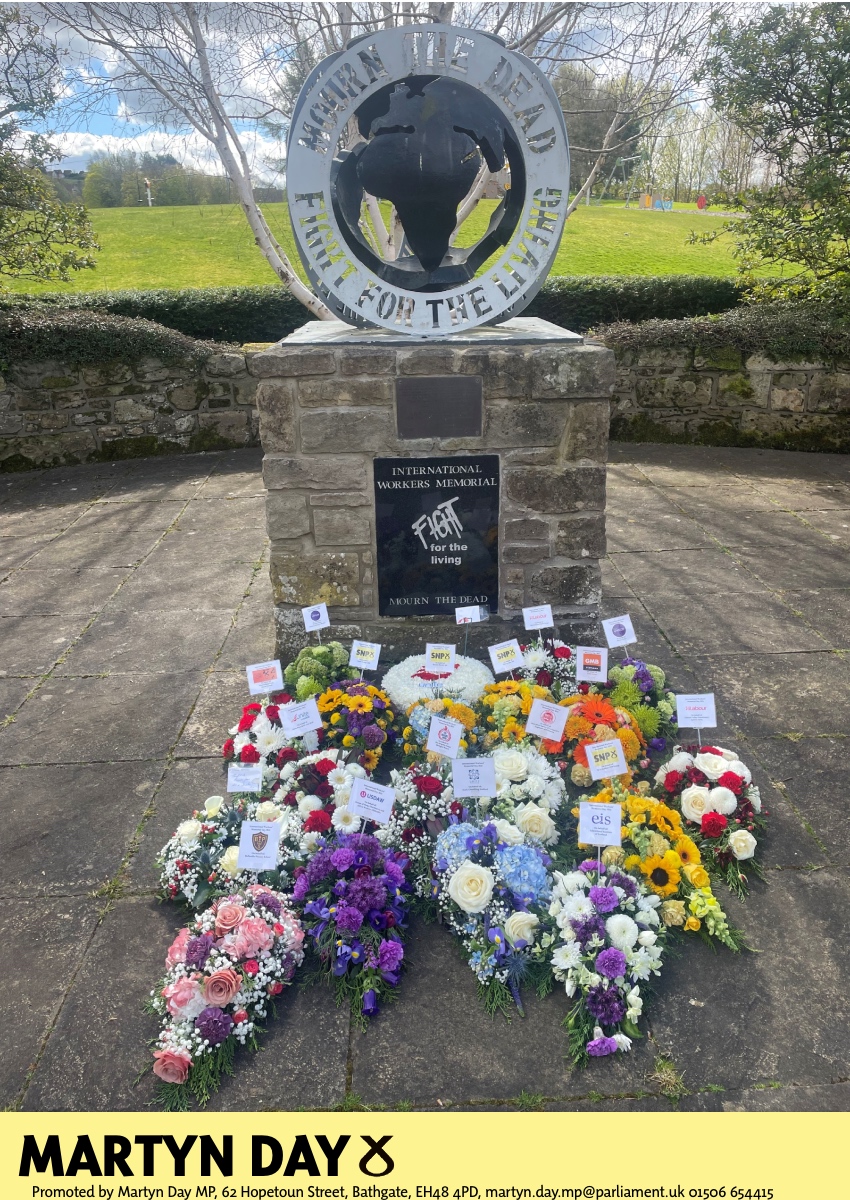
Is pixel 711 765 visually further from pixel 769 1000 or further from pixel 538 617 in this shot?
pixel 538 617

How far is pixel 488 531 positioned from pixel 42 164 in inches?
314

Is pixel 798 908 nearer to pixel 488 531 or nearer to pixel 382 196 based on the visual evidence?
pixel 488 531

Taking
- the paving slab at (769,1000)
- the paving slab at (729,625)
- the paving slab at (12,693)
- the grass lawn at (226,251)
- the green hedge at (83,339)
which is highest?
the grass lawn at (226,251)

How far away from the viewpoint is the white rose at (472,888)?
103 inches

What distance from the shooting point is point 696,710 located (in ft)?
10.6

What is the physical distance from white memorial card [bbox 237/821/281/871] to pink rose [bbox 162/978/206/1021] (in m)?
0.43

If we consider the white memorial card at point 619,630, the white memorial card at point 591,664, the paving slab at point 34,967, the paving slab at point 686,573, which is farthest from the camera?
the paving slab at point 686,573

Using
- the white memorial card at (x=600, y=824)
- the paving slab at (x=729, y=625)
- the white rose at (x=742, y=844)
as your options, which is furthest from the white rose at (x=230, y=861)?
the paving slab at (x=729, y=625)

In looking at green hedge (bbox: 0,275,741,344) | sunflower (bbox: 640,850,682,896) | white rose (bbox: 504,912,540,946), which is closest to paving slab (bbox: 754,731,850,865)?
sunflower (bbox: 640,850,682,896)

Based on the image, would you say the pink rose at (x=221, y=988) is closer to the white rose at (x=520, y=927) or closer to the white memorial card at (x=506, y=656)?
the white rose at (x=520, y=927)

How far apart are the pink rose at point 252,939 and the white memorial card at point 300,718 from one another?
91 cm

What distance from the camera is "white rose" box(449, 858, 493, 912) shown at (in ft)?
8.58

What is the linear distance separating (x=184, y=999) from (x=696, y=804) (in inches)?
75.0

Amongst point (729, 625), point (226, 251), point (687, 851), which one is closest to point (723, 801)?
point (687, 851)
